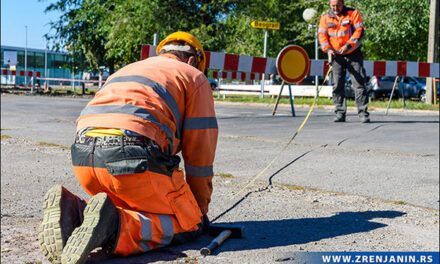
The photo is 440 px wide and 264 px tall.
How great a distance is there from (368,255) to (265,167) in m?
2.57

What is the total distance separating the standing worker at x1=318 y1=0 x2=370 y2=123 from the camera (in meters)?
9.08

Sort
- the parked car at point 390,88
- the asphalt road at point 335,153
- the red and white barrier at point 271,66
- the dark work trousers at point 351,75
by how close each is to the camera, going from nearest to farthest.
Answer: the asphalt road at point 335,153, the dark work trousers at point 351,75, the red and white barrier at point 271,66, the parked car at point 390,88

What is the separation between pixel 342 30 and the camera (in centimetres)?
910

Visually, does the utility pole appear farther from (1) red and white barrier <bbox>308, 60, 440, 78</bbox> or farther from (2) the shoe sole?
(2) the shoe sole

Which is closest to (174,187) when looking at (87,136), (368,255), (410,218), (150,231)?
(150,231)

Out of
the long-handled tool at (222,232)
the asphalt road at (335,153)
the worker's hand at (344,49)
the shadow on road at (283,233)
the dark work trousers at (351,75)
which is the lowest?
the shadow on road at (283,233)

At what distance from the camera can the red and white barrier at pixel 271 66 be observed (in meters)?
10.2

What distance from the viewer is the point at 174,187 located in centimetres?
288

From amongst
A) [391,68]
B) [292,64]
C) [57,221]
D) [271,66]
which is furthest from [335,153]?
[391,68]

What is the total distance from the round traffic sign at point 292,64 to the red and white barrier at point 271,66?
0.96m

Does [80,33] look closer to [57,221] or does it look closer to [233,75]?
[233,75]

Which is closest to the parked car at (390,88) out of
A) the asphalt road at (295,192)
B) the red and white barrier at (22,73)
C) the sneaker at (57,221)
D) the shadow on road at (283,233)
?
the red and white barrier at (22,73)

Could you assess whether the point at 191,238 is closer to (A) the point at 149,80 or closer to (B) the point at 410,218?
(A) the point at 149,80

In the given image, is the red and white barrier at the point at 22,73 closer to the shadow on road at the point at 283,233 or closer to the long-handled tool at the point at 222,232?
the shadow on road at the point at 283,233
